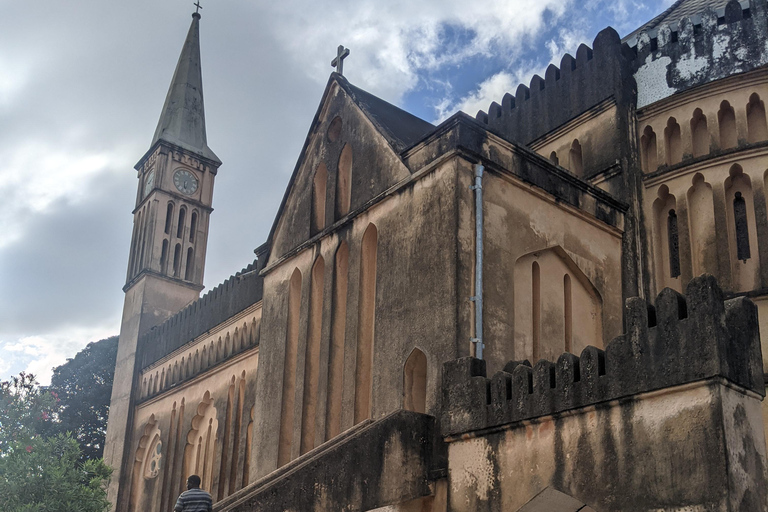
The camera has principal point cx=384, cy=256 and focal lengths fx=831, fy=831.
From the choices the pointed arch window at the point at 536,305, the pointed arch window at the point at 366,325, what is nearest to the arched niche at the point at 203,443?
the pointed arch window at the point at 366,325

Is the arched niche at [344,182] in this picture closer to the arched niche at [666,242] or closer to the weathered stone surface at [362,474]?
the weathered stone surface at [362,474]

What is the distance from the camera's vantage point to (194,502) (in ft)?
27.8

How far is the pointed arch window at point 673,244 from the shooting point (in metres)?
13.8

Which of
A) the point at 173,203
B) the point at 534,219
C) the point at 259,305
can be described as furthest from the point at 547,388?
the point at 173,203

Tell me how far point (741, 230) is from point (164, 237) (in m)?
23.4

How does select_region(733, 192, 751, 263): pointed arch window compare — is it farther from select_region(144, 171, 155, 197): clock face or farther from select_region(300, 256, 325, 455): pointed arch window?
select_region(144, 171, 155, 197): clock face

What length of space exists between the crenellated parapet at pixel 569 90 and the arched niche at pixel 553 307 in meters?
3.35

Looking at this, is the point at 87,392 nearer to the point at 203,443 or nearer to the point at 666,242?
the point at 203,443

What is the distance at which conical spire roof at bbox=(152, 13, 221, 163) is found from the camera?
3391cm

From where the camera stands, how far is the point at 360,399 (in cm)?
1204

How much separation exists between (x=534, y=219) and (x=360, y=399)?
360cm

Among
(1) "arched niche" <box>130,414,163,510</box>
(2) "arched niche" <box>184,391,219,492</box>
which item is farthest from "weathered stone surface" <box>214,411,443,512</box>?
(1) "arched niche" <box>130,414,163,510</box>

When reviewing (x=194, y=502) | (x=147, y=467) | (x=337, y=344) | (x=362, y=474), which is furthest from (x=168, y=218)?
(x=194, y=502)

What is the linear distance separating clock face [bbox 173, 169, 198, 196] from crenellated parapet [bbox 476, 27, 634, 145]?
19004mm
